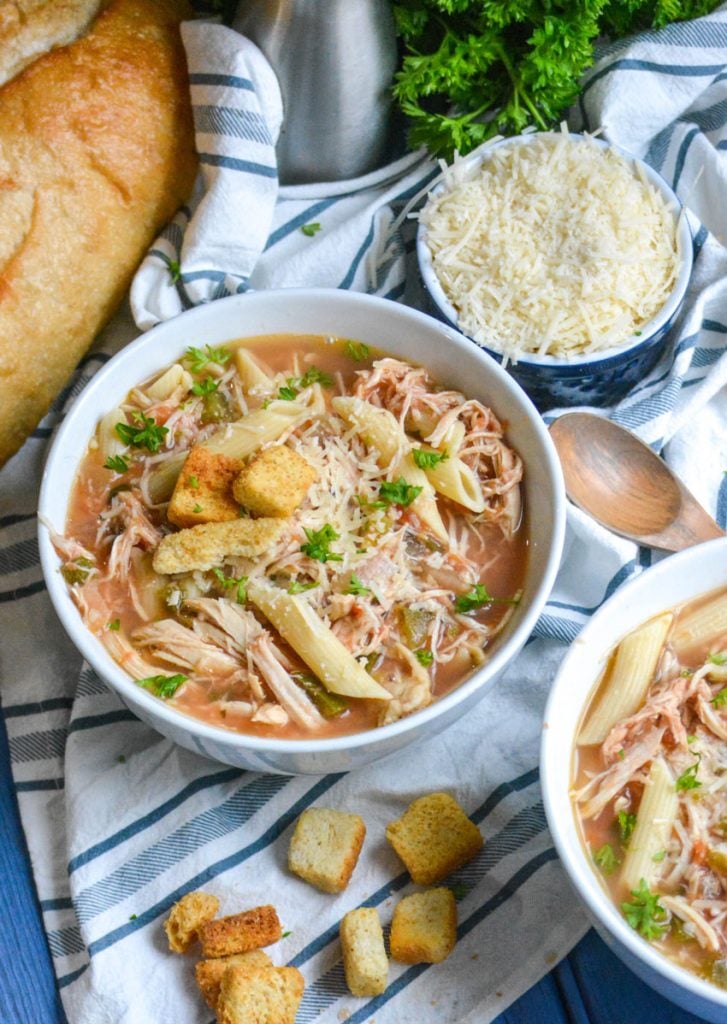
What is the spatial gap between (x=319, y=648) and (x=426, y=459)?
1.69ft

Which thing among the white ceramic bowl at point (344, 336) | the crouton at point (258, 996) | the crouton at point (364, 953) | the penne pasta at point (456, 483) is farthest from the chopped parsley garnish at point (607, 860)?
the penne pasta at point (456, 483)

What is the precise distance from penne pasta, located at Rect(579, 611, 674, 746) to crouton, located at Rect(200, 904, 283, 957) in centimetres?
80

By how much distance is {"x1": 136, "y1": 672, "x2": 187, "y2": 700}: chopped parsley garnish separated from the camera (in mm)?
2742

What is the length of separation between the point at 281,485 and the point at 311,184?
1.30 metres

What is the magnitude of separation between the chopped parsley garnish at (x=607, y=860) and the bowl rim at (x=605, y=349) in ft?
4.09

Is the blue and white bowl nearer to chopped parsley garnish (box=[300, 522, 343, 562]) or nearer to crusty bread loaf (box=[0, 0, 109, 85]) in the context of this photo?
chopped parsley garnish (box=[300, 522, 343, 562])

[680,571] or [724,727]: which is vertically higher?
[680,571]

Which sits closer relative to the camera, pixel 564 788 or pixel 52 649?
pixel 564 788

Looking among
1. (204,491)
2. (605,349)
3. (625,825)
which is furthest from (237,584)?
(605,349)

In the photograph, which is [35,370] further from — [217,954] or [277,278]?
[217,954]

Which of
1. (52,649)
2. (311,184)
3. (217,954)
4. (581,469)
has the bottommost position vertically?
(217,954)

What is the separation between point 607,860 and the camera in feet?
8.77

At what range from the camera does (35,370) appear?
3.34 m

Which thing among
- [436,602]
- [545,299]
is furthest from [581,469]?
[436,602]
